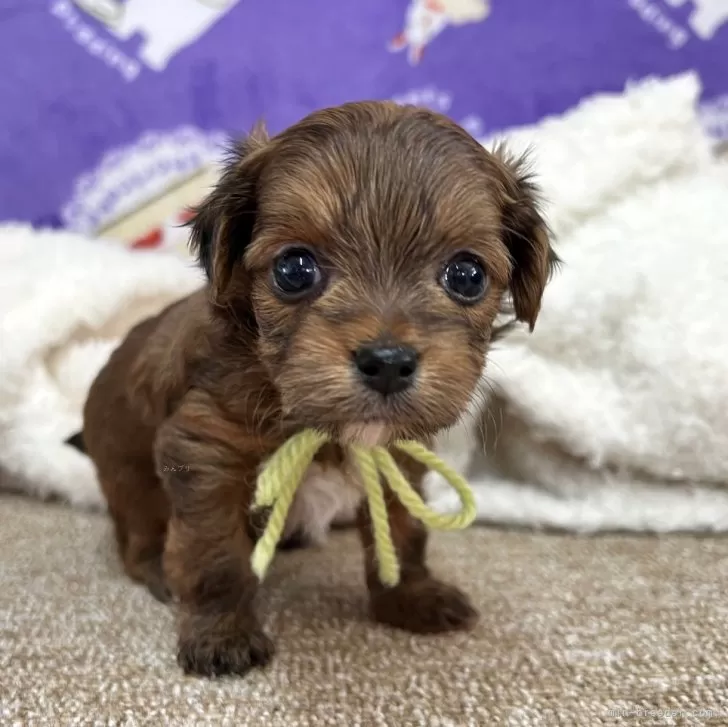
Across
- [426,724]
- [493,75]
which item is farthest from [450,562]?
[493,75]

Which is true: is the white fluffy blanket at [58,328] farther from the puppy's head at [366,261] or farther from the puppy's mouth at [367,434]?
the puppy's mouth at [367,434]

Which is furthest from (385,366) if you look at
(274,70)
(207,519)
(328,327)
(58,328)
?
(274,70)

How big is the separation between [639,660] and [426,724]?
47 centimetres

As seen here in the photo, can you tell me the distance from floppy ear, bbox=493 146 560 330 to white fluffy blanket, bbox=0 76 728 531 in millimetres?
726

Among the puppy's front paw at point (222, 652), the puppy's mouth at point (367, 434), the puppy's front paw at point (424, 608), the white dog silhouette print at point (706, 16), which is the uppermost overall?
the white dog silhouette print at point (706, 16)

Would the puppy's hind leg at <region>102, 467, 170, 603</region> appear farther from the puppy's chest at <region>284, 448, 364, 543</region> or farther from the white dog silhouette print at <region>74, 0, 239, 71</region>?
the white dog silhouette print at <region>74, 0, 239, 71</region>

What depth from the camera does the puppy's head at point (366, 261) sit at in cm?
138

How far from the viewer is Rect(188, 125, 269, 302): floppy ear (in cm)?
162

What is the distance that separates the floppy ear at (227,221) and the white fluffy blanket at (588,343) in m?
1.10

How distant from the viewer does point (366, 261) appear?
4.85 ft

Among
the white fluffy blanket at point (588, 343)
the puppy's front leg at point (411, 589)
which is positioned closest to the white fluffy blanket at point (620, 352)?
the white fluffy blanket at point (588, 343)

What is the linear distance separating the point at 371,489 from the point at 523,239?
0.60 metres

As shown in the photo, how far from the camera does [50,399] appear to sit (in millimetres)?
2816

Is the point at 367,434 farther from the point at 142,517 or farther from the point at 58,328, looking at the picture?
the point at 58,328
